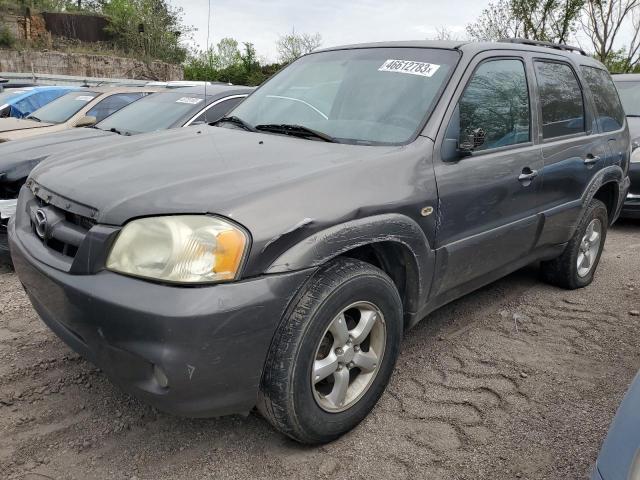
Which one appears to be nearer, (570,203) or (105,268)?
(105,268)

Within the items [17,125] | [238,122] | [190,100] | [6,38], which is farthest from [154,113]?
[6,38]

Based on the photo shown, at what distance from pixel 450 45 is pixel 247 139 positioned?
129cm

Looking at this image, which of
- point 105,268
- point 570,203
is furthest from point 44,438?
point 570,203

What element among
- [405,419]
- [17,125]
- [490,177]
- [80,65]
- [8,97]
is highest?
[80,65]

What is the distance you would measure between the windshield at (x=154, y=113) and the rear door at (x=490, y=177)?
3.45 m

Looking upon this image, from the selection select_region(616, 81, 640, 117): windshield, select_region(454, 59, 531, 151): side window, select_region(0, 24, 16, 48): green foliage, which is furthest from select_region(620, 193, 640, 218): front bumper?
select_region(0, 24, 16, 48): green foliage

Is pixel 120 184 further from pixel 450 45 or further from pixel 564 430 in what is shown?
pixel 564 430

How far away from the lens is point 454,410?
8.71ft

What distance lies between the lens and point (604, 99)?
4.26 metres

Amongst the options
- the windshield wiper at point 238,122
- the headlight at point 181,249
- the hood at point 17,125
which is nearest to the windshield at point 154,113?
the hood at point 17,125

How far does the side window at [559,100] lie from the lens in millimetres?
3527

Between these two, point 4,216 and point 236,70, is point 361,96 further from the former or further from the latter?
A: point 236,70

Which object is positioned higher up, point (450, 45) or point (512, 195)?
point (450, 45)

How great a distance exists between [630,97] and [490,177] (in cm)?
605
